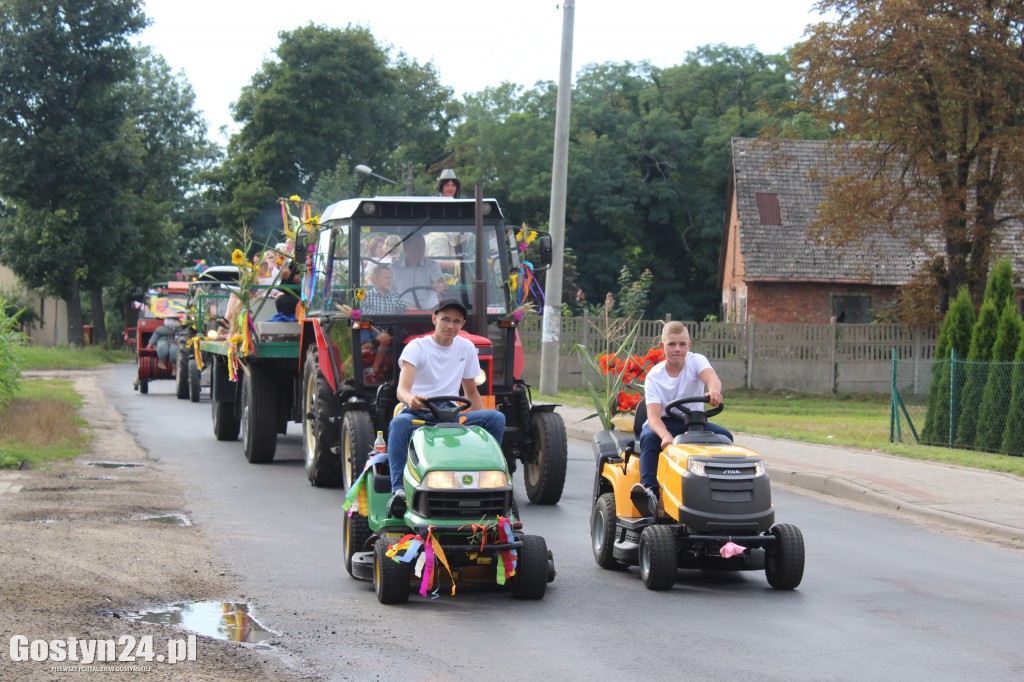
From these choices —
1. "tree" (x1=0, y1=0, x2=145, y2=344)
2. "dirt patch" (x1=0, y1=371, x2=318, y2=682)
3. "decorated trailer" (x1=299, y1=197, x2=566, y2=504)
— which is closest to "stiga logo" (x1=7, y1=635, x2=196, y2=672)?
"dirt patch" (x1=0, y1=371, x2=318, y2=682)

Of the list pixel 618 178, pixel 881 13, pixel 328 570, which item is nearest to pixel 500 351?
pixel 328 570

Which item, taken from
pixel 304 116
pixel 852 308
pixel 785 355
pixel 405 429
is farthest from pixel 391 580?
pixel 304 116

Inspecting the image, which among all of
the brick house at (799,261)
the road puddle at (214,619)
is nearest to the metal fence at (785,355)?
the brick house at (799,261)

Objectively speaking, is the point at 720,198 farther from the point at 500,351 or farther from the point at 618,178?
the point at 500,351

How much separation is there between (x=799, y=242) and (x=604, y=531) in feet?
121

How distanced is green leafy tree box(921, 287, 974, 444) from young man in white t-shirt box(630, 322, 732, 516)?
474 inches

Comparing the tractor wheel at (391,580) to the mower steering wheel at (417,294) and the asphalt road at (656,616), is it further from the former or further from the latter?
the mower steering wheel at (417,294)

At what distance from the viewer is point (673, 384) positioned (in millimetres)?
9328

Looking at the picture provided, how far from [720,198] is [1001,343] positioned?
3710cm

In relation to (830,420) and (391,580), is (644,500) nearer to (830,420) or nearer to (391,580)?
(391,580)

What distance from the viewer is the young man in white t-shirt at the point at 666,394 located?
9164mm

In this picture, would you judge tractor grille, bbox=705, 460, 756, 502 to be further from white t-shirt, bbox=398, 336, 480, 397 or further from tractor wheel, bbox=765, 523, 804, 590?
white t-shirt, bbox=398, 336, 480, 397

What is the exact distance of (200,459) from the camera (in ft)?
55.1

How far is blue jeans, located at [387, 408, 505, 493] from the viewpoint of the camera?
336 inches
